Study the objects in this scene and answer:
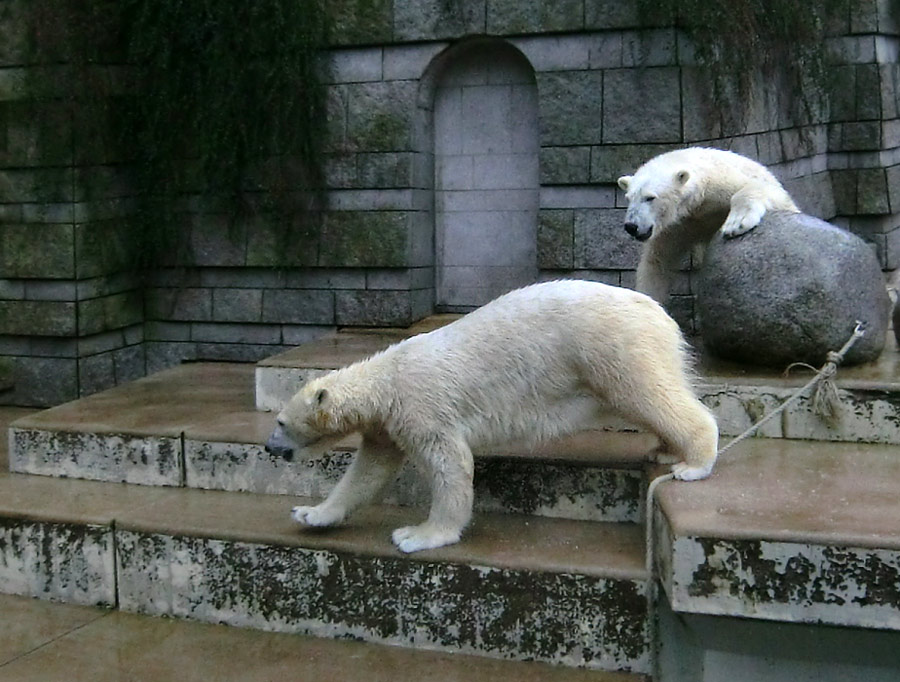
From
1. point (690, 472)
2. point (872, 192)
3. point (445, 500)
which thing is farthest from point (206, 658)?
point (872, 192)

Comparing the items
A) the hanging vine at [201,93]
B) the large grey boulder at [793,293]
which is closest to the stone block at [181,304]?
the hanging vine at [201,93]

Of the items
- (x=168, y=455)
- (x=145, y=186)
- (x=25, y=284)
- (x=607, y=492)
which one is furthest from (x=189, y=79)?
(x=607, y=492)

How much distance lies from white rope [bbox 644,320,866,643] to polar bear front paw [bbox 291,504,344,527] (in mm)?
1074

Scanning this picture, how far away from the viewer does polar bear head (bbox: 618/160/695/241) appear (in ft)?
14.2

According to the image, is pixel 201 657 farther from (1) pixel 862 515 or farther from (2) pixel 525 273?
(2) pixel 525 273

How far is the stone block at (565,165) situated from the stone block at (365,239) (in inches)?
35.2

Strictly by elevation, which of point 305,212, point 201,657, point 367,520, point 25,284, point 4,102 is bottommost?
point 201,657

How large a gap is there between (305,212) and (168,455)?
230 cm

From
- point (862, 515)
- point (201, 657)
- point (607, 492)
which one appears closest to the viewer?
point (862, 515)

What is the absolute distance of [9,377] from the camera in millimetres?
6637

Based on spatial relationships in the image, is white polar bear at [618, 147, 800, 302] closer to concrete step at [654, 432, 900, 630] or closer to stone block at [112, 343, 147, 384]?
concrete step at [654, 432, 900, 630]

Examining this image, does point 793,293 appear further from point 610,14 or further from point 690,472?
point 610,14

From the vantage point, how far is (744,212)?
443 cm

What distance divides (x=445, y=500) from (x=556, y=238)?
274cm
